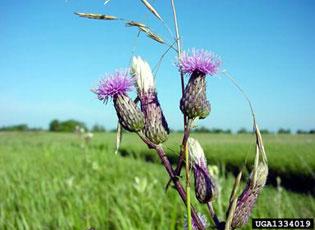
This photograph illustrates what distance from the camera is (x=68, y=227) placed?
2.72m

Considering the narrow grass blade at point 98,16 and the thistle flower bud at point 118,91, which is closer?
the narrow grass blade at point 98,16

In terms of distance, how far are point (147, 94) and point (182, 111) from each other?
0.30 feet

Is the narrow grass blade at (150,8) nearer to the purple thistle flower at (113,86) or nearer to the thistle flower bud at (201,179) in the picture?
the purple thistle flower at (113,86)

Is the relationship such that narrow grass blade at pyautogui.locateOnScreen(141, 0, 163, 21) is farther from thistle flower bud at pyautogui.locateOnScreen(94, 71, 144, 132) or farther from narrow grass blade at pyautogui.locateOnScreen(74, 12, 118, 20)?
thistle flower bud at pyautogui.locateOnScreen(94, 71, 144, 132)

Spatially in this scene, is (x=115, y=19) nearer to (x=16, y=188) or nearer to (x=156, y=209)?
(x=156, y=209)

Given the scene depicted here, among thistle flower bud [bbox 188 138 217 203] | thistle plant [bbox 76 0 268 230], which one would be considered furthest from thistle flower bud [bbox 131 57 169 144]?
thistle flower bud [bbox 188 138 217 203]

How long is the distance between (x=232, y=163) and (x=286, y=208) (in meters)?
4.72

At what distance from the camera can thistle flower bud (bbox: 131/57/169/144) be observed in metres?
0.77

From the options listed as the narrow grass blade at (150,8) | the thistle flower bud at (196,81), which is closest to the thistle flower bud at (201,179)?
the thistle flower bud at (196,81)

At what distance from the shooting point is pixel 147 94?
→ 81 cm

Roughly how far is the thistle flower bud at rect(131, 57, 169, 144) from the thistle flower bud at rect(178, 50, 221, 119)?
0.17ft

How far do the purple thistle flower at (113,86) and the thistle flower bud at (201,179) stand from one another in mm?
184

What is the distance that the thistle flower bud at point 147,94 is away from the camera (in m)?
0.77

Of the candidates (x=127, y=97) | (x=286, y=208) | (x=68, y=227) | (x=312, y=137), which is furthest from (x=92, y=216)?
(x=312, y=137)
